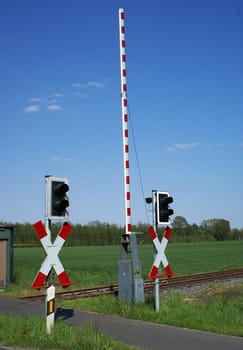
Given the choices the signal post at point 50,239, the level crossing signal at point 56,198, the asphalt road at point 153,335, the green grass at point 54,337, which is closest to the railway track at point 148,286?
the asphalt road at point 153,335

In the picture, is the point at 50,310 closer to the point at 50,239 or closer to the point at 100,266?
the point at 50,239

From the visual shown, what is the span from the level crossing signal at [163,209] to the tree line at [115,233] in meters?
73.3

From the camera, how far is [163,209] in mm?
11695

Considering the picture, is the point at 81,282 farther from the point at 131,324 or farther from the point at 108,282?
the point at 131,324

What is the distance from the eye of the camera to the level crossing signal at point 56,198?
876 cm

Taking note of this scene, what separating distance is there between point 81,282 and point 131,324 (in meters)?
14.0

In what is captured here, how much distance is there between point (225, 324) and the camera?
9531 mm

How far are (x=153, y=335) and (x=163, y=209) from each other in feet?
12.0

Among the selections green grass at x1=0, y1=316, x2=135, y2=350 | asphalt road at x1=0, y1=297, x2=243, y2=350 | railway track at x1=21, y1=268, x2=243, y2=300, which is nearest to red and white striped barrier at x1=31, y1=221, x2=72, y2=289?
green grass at x1=0, y1=316, x2=135, y2=350

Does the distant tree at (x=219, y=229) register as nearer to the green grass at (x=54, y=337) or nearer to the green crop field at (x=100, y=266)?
the green crop field at (x=100, y=266)

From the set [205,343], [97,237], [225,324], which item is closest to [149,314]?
[225,324]

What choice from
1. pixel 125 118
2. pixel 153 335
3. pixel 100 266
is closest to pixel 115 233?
pixel 100 266

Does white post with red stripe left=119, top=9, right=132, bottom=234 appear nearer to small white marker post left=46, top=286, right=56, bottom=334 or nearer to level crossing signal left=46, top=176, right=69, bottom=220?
level crossing signal left=46, top=176, right=69, bottom=220

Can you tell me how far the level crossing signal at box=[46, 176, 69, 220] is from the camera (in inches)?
345
